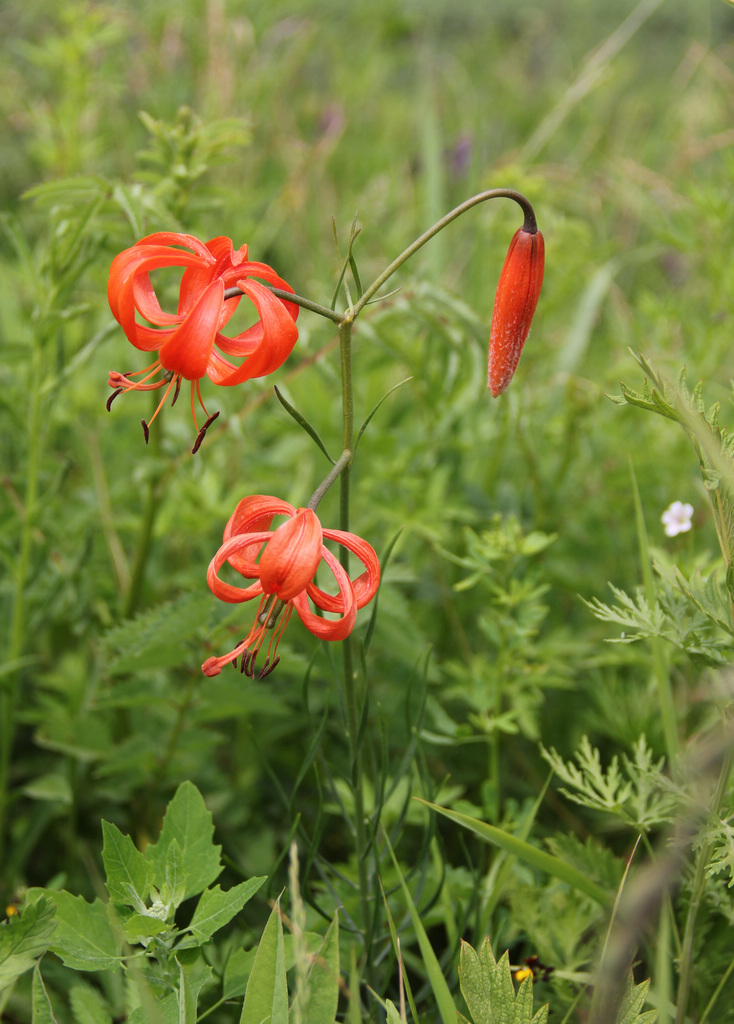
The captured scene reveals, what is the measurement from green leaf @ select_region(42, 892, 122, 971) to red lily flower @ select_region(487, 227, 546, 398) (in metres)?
0.79

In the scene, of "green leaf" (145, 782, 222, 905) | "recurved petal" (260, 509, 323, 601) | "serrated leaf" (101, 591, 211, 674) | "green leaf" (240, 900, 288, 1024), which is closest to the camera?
"recurved petal" (260, 509, 323, 601)

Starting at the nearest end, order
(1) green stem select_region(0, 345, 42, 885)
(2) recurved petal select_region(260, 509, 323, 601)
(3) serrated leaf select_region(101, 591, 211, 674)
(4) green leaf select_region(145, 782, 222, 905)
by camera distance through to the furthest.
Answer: (2) recurved petal select_region(260, 509, 323, 601)
(4) green leaf select_region(145, 782, 222, 905)
(3) serrated leaf select_region(101, 591, 211, 674)
(1) green stem select_region(0, 345, 42, 885)

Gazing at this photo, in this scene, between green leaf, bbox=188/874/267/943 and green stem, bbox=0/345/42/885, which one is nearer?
green leaf, bbox=188/874/267/943

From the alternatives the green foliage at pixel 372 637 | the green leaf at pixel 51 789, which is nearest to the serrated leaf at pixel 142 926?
the green foliage at pixel 372 637

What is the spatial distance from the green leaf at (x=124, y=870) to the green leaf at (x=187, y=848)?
0.02 metres

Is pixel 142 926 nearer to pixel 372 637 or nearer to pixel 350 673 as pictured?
pixel 350 673

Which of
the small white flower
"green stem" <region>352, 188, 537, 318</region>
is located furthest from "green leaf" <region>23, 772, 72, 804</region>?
the small white flower

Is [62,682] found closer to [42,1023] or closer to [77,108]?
[42,1023]

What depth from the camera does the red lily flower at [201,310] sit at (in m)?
0.84

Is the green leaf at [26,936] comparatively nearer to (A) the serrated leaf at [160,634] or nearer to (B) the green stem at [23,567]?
(A) the serrated leaf at [160,634]

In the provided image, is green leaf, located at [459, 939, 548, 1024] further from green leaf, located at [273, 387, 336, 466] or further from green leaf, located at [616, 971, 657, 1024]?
green leaf, located at [273, 387, 336, 466]

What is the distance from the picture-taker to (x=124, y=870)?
1.03 metres

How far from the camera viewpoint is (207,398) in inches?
77.3

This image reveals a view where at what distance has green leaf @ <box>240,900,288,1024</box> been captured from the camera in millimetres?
943
